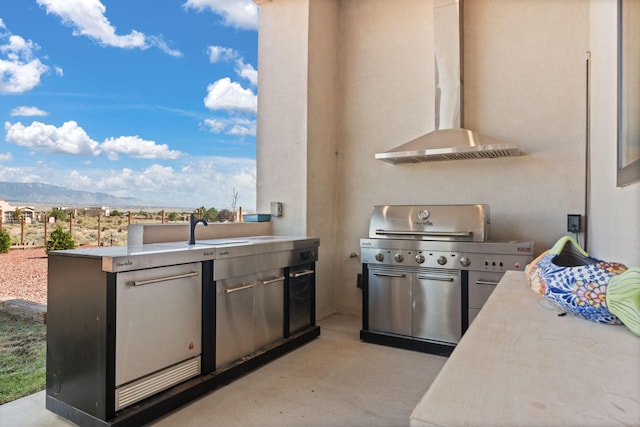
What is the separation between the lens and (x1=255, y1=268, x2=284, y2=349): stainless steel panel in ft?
9.21

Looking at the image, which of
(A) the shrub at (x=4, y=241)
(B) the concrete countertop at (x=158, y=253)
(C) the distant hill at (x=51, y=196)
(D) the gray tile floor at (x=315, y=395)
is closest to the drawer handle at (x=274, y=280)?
(B) the concrete countertop at (x=158, y=253)

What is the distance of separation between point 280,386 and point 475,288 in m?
1.64

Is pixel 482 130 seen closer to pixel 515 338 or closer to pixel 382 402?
pixel 382 402

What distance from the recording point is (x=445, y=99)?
3576 millimetres

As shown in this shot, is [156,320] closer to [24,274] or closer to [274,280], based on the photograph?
[274,280]

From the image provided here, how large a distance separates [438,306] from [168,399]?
6.82 feet

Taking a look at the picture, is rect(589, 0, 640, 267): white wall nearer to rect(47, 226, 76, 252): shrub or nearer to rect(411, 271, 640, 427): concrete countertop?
rect(411, 271, 640, 427): concrete countertop

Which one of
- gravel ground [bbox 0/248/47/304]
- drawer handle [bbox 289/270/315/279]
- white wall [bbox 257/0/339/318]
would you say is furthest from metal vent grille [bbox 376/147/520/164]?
gravel ground [bbox 0/248/47/304]

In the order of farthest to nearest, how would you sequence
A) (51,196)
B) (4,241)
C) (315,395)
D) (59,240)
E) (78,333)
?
1. (59,240)
2. (51,196)
3. (4,241)
4. (315,395)
5. (78,333)

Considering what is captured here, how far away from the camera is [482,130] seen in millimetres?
3574

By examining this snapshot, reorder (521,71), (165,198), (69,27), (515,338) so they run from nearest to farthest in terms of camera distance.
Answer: (515,338), (69,27), (165,198), (521,71)

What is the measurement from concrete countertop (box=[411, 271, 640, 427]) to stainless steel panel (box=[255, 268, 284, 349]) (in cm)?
207

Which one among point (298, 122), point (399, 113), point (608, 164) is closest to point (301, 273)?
point (298, 122)

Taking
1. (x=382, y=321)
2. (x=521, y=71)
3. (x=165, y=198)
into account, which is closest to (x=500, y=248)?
(x=382, y=321)
